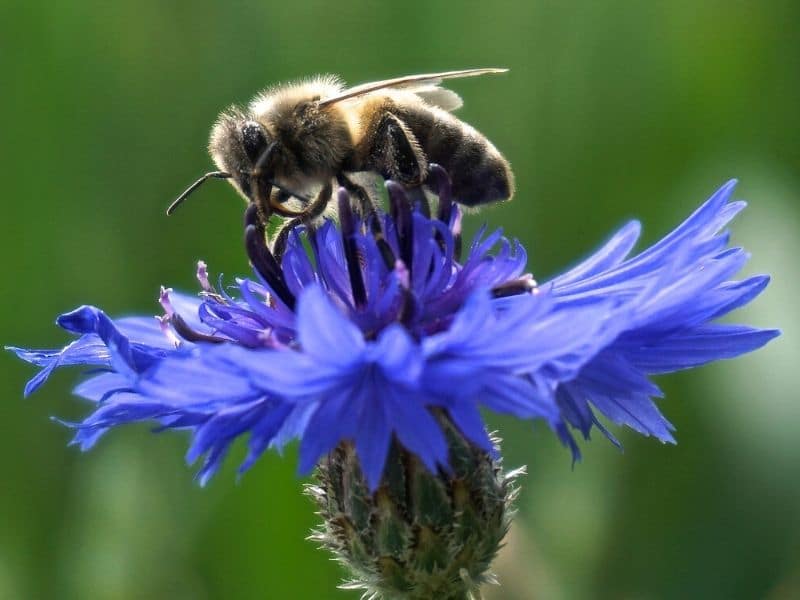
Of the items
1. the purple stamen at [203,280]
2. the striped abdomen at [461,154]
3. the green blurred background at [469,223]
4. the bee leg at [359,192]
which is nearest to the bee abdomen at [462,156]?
the striped abdomen at [461,154]

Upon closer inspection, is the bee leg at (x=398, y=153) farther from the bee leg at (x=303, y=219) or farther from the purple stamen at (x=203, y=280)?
the purple stamen at (x=203, y=280)

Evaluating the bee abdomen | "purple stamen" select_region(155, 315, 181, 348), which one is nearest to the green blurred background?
the bee abdomen

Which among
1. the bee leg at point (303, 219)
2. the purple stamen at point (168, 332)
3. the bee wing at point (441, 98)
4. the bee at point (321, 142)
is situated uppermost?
the bee wing at point (441, 98)

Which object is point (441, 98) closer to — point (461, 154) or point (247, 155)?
point (461, 154)

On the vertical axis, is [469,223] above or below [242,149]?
above

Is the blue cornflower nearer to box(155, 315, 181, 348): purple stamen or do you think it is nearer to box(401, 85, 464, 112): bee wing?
box(155, 315, 181, 348): purple stamen

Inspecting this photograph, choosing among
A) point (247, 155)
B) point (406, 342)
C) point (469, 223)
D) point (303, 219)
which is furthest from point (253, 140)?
point (469, 223)
